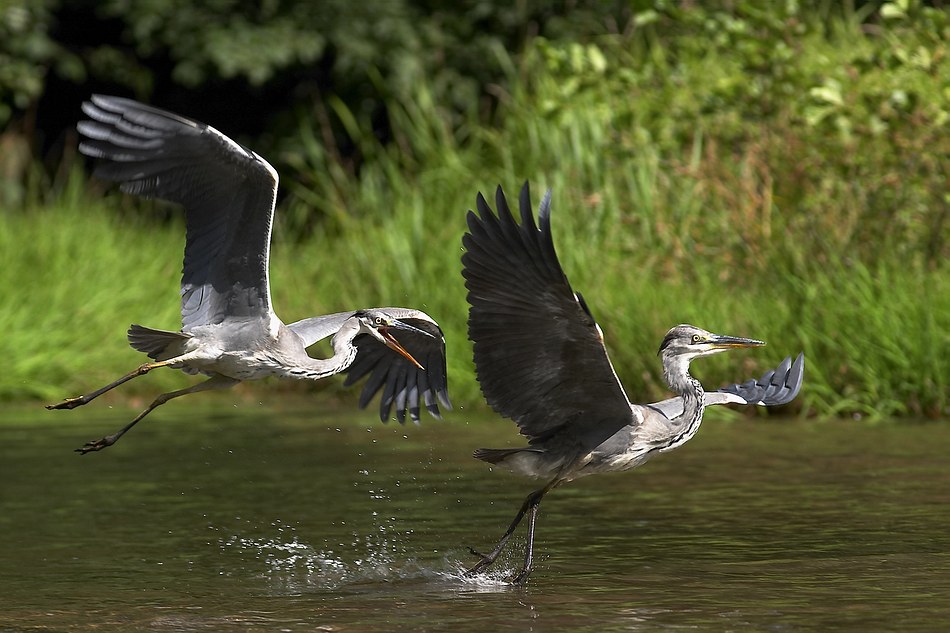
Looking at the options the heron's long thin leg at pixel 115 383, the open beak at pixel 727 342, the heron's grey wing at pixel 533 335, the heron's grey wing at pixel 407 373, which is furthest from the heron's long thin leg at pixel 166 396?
the open beak at pixel 727 342

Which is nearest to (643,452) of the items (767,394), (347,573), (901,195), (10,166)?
(767,394)

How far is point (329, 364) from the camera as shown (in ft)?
24.8

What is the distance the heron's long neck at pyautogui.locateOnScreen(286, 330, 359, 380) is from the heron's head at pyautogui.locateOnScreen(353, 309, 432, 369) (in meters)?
0.11

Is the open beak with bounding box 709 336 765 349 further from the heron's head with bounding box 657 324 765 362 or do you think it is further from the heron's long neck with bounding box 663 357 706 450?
the heron's long neck with bounding box 663 357 706 450

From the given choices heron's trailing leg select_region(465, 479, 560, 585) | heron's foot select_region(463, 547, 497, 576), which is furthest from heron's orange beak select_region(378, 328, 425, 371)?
heron's foot select_region(463, 547, 497, 576)

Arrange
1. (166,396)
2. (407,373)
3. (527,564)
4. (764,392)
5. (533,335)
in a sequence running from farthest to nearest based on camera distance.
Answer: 1. (407,373)
2. (166,396)
3. (764,392)
4. (527,564)
5. (533,335)

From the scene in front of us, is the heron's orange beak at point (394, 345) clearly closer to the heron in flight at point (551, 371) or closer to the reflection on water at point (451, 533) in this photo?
the reflection on water at point (451, 533)

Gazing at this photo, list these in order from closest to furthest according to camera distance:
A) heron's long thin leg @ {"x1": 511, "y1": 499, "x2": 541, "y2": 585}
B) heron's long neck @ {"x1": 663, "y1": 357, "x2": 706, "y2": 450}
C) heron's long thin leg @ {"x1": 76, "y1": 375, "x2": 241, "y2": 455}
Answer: heron's long thin leg @ {"x1": 511, "y1": 499, "x2": 541, "y2": 585} < heron's long neck @ {"x1": 663, "y1": 357, "x2": 706, "y2": 450} < heron's long thin leg @ {"x1": 76, "y1": 375, "x2": 241, "y2": 455}

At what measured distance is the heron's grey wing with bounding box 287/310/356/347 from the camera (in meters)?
7.78

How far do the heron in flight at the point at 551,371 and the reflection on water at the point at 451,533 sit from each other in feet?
1.51

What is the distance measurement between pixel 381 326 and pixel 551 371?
1.64 m

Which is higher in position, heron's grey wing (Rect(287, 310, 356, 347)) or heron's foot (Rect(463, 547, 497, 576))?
heron's grey wing (Rect(287, 310, 356, 347))

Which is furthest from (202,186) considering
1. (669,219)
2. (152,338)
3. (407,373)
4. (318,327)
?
(669,219)

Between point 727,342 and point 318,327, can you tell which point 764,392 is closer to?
point 727,342
